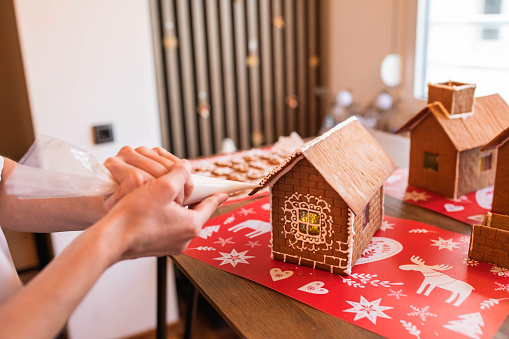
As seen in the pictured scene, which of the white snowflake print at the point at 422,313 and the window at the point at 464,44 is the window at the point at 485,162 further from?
the window at the point at 464,44

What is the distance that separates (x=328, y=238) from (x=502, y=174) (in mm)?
462

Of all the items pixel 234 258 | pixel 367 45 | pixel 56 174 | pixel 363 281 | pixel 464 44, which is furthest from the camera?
pixel 367 45

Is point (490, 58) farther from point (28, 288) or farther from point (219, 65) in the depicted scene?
point (28, 288)

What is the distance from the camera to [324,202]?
88 centimetres

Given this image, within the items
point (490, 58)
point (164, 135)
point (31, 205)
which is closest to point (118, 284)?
point (164, 135)

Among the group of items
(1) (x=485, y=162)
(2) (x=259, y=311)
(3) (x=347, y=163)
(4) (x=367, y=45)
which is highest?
(4) (x=367, y=45)

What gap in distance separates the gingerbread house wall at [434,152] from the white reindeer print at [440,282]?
Answer: 376 mm

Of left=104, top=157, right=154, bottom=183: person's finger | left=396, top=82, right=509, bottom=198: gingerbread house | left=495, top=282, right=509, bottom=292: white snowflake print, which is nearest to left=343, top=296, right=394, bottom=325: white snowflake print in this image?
left=495, top=282, right=509, bottom=292: white snowflake print

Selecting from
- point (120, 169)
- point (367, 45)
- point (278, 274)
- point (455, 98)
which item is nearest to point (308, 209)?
point (278, 274)

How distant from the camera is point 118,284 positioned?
7.29 ft

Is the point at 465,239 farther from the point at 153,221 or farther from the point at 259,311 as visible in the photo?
the point at 153,221

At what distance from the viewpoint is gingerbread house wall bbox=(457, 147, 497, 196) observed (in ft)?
3.98

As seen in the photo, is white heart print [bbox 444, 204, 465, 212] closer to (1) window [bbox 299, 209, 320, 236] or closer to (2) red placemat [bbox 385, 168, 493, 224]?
(2) red placemat [bbox 385, 168, 493, 224]

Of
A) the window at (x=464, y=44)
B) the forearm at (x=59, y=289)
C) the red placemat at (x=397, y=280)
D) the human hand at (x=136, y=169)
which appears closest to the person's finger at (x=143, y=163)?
the human hand at (x=136, y=169)
